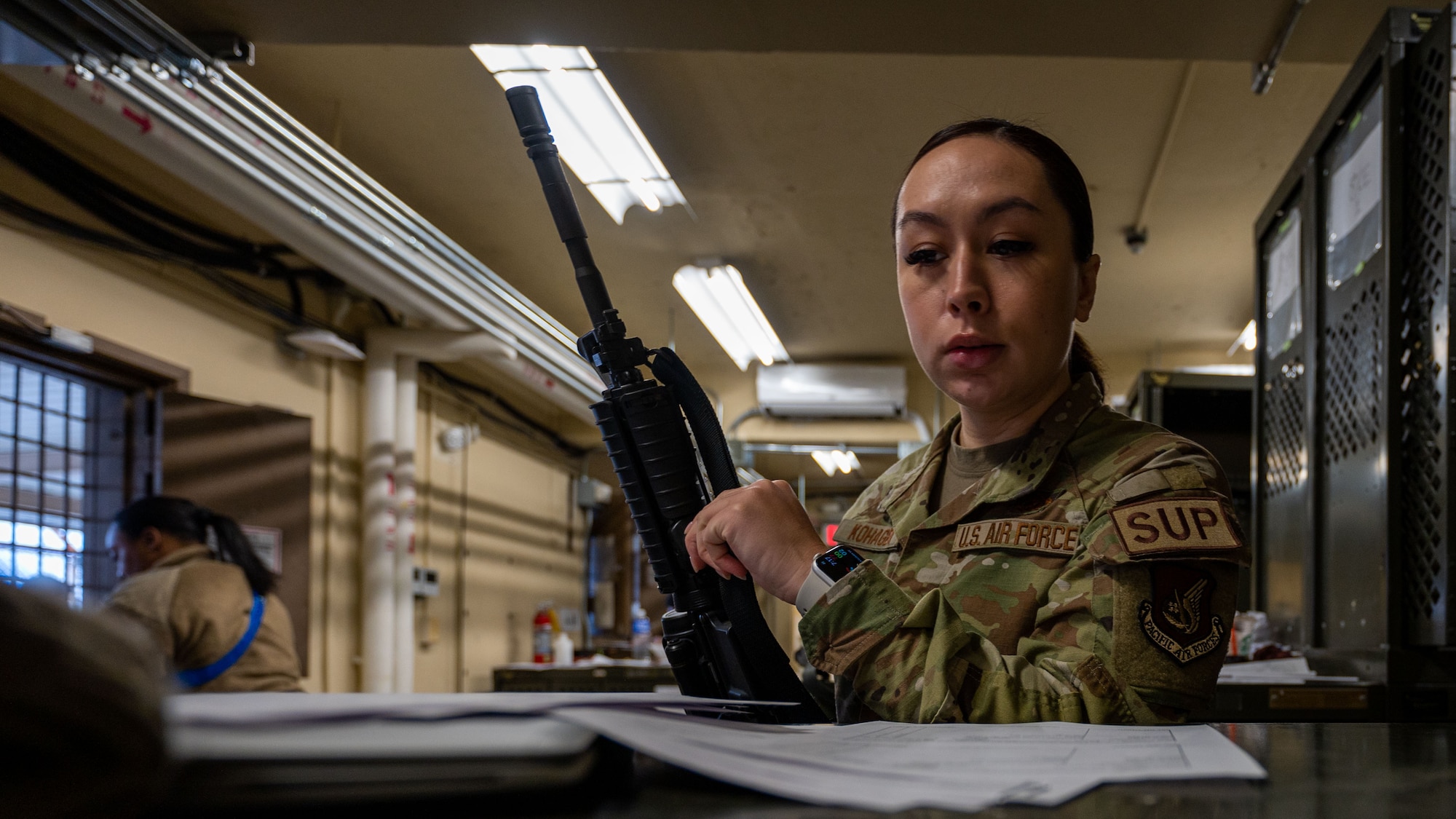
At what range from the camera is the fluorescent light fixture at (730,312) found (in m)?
5.25

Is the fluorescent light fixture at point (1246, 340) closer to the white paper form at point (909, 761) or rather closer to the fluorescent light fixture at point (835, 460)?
the fluorescent light fixture at point (835, 460)

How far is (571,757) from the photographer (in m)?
0.34

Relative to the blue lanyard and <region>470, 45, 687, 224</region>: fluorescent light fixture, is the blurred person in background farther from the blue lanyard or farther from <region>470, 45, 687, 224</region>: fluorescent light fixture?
<region>470, 45, 687, 224</region>: fluorescent light fixture

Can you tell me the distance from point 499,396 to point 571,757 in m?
6.83

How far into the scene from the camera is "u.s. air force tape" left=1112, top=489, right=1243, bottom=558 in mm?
874

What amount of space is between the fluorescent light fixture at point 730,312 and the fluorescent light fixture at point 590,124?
0.85m

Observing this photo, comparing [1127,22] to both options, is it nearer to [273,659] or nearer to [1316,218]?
[1316,218]

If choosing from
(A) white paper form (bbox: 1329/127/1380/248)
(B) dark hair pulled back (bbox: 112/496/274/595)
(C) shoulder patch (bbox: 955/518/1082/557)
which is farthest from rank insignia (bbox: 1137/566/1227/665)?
(B) dark hair pulled back (bbox: 112/496/274/595)

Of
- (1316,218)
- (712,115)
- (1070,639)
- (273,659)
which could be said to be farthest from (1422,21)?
(273,659)

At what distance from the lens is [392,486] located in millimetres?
5059

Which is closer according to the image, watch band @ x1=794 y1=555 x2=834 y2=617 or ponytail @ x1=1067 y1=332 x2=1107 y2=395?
watch band @ x1=794 y1=555 x2=834 y2=617

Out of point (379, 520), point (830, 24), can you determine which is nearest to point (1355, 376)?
point (830, 24)

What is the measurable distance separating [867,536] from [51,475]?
10.6 feet

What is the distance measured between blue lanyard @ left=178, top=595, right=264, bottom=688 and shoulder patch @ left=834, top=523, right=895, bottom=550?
8.11ft
